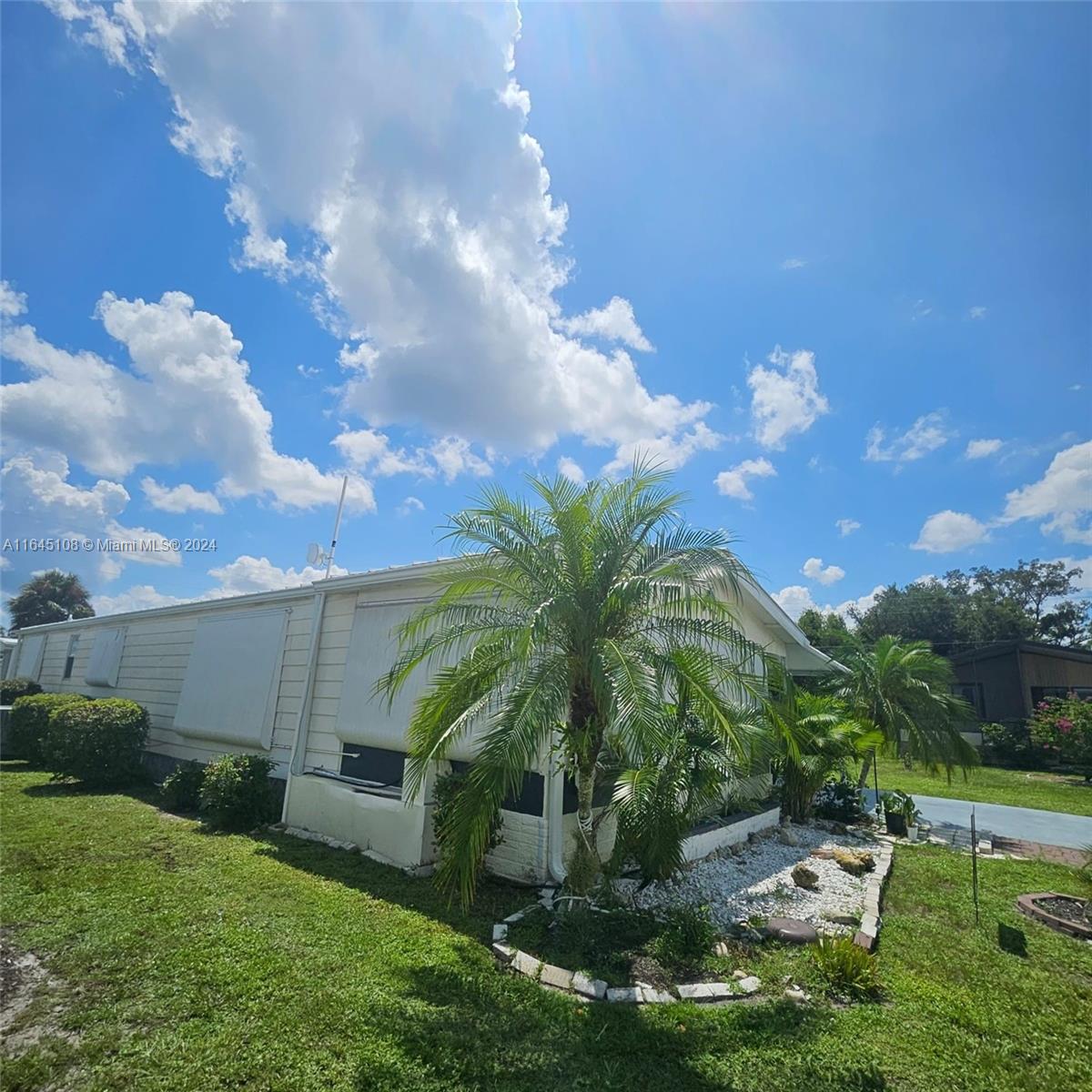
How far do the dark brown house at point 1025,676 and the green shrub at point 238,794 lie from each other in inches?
957

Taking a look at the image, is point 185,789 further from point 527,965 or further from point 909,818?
point 909,818

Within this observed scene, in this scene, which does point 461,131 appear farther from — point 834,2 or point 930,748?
point 930,748

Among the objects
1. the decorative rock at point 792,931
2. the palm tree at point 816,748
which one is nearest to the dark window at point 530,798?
the decorative rock at point 792,931

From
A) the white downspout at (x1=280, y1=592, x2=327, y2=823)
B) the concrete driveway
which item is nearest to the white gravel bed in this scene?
the concrete driveway

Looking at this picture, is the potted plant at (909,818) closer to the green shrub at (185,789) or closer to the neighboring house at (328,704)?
the neighboring house at (328,704)

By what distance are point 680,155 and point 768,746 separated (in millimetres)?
7357

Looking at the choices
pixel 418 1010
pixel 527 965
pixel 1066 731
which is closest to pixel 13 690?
pixel 418 1010

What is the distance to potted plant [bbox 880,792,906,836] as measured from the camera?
9.64 metres

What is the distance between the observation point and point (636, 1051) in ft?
10.5

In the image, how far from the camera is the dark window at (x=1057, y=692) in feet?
66.5

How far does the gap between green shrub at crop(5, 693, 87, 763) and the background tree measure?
30.5 metres

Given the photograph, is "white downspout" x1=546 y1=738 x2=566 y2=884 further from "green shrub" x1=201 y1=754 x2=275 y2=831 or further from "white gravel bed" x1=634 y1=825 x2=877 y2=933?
"green shrub" x1=201 y1=754 x2=275 y2=831

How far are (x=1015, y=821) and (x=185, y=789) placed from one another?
1548 centimetres

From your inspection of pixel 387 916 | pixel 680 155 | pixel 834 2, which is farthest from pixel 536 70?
pixel 387 916
